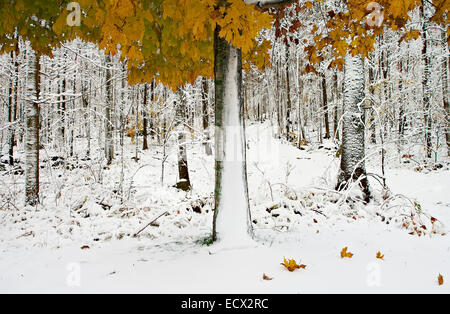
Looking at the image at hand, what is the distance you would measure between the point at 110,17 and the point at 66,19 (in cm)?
143

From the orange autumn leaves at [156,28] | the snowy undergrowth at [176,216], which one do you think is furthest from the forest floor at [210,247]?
the orange autumn leaves at [156,28]

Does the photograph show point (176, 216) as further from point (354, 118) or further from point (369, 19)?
point (354, 118)

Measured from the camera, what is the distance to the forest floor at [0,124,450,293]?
252 cm

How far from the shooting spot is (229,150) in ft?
11.1

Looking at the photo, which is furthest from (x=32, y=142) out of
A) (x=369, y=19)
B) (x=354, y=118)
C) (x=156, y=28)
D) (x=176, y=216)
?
(x=354, y=118)

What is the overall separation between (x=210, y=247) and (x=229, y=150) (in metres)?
1.31

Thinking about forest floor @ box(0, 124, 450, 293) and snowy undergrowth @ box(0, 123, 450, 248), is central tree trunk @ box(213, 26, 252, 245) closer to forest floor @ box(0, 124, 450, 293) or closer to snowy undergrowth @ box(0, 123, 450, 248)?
forest floor @ box(0, 124, 450, 293)

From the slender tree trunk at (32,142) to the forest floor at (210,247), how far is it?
45 cm

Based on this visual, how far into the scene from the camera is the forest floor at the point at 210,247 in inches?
99.0

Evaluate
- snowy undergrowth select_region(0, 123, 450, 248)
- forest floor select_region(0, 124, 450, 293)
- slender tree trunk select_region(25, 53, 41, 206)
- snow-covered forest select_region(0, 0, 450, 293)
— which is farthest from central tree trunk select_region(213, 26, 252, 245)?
slender tree trunk select_region(25, 53, 41, 206)

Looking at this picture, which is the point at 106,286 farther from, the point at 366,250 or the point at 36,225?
Result: the point at 36,225

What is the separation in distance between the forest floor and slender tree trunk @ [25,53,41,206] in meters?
0.45
